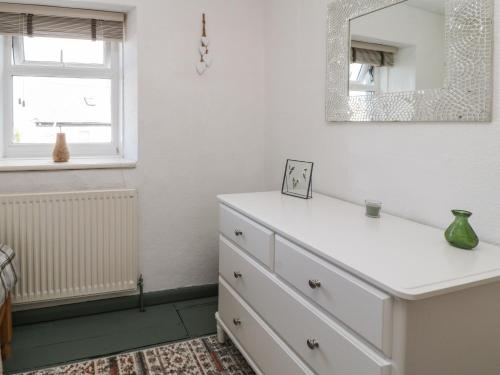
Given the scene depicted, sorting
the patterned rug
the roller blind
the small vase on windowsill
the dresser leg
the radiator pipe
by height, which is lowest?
the patterned rug

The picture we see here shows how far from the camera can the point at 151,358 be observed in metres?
2.17

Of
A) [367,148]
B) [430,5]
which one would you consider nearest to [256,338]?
[367,148]

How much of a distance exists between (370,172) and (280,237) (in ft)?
2.00

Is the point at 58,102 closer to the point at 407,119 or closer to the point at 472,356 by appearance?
the point at 407,119

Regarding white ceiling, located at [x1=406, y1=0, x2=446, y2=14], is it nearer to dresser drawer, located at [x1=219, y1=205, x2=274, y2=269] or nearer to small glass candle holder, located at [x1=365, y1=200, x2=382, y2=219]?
small glass candle holder, located at [x1=365, y1=200, x2=382, y2=219]

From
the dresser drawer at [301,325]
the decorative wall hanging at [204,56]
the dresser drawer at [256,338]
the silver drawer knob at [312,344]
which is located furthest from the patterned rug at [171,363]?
the decorative wall hanging at [204,56]

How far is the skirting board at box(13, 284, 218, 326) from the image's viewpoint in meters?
2.52

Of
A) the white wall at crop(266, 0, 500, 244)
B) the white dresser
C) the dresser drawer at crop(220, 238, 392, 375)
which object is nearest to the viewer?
the white dresser

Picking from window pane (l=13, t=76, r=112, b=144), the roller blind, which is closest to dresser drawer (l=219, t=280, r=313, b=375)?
window pane (l=13, t=76, r=112, b=144)

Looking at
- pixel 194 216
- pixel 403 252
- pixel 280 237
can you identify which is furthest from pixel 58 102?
pixel 403 252

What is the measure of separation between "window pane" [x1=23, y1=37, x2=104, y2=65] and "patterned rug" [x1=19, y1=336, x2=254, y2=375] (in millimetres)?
1853

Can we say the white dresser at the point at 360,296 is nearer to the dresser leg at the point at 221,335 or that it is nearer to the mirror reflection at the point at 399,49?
the dresser leg at the point at 221,335

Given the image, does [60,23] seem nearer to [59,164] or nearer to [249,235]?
[59,164]

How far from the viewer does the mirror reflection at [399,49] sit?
1603mm
